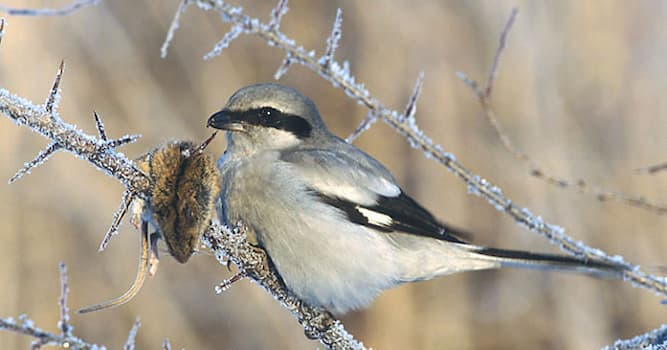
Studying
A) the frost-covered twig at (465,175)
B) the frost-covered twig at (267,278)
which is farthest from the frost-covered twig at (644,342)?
the frost-covered twig at (267,278)

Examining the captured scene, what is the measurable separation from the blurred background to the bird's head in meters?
2.29

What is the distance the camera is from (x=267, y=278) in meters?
1.93

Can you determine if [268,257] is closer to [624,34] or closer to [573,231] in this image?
[573,231]

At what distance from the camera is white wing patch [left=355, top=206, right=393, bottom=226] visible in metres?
2.25

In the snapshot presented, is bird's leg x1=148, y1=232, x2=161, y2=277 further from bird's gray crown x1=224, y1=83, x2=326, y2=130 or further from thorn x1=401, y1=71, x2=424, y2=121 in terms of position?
bird's gray crown x1=224, y1=83, x2=326, y2=130

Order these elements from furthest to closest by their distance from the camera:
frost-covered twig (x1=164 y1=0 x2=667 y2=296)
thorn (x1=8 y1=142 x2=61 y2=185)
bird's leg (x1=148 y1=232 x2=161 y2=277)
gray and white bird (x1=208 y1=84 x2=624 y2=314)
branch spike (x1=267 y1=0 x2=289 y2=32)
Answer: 1. gray and white bird (x1=208 y1=84 x2=624 y2=314)
2. frost-covered twig (x1=164 y1=0 x2=667 y2=296)
3. branch spike (x1=267 y1=0 x2=289 y2=32)
4. bird's leg (x1=148 y1=232 x2=161 y2=277)
5. thorn (x1=8 y1=142 x2=61 y2=185)

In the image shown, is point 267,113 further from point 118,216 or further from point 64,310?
point 64,310

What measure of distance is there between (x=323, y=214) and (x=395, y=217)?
0.28 metres

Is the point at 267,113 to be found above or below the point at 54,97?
above

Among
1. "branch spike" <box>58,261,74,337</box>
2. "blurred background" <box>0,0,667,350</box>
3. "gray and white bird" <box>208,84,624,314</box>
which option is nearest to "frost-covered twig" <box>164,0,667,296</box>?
"gray and white bird" <box>208,84,624,314</box>

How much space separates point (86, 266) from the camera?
15.8 feet

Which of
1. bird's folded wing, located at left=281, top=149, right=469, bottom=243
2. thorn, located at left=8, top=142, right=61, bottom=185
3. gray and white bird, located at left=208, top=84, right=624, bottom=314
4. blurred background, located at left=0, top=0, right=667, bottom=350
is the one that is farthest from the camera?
blurred background, located at left=0, top=0, right=667, bottom=350

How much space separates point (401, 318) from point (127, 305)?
5.75 feet

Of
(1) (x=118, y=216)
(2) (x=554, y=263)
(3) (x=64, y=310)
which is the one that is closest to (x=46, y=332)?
(3) (x=64, y=310)
